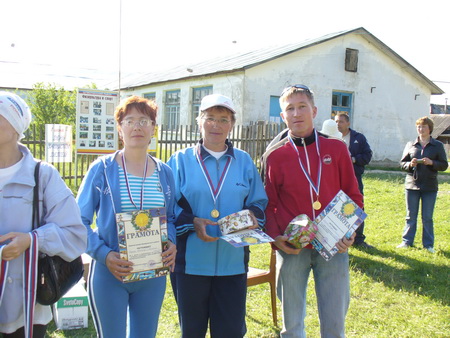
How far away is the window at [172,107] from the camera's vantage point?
2103 centimetres

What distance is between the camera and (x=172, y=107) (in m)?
21.5

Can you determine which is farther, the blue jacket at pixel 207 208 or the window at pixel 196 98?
the window at pixel 196 98

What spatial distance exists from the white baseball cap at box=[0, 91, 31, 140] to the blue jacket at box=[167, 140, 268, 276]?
41.6 inches

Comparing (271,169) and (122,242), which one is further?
(271,169)

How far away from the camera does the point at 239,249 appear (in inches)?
115

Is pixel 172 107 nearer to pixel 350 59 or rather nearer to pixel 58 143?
pixel 350 59

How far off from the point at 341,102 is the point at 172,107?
27.5 feet

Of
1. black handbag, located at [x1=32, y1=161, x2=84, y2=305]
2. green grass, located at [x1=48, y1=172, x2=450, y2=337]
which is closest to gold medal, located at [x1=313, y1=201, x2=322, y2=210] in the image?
black handbag, located at [x1=32, y1=161, x2=84, y2=305]

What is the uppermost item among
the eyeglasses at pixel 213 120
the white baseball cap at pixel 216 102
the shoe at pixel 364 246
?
the white baseball cap at pixel 216 102

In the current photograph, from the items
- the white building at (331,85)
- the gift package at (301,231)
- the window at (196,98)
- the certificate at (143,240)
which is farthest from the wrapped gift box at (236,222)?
the window at (196,98)

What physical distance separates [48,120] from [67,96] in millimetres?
1891

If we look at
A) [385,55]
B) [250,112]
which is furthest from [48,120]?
[385,55]

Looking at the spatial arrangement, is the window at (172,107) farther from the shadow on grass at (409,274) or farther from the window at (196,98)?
the shadow on grass at (409,274)

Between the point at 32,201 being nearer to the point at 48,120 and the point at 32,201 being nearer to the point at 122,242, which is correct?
the point at 122,242
